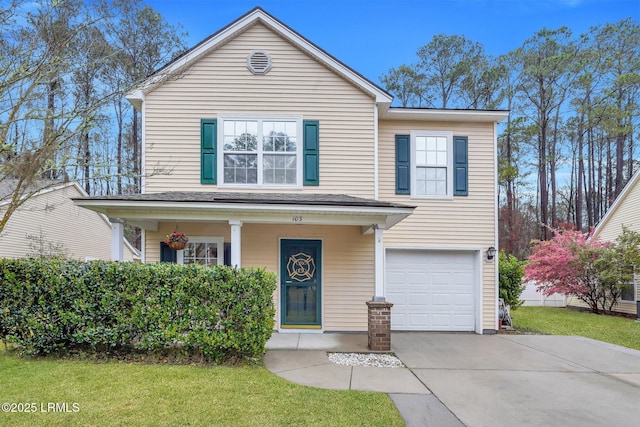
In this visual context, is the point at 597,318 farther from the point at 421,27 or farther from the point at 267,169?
the point at 421,27

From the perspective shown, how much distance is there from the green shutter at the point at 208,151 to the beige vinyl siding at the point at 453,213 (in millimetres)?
3835

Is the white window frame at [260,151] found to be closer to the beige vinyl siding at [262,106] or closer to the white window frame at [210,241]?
the beige vinyl siding at [262,106]

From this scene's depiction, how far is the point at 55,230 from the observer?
13820mm

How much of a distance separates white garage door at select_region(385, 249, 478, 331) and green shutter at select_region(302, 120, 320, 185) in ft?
8.47

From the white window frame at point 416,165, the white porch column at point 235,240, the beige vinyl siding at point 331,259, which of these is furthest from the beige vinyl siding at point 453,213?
the white porch column at point 235,240

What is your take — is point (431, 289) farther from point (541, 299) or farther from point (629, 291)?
point (541, 299)

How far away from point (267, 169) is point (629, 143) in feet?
72.0

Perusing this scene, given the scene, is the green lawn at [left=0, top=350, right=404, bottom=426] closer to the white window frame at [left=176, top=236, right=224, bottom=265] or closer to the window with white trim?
the white window frame at [left=176, top=236, right=224, bottom=265]

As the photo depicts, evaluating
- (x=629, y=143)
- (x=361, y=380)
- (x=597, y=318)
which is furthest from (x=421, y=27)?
(x=361, y=380)

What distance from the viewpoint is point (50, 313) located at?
5.49 m

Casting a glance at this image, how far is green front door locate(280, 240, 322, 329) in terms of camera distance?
8117mm

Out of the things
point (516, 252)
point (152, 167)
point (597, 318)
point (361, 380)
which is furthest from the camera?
point (516, 252)

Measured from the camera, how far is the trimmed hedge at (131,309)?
5.46 metres

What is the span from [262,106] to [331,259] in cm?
373
